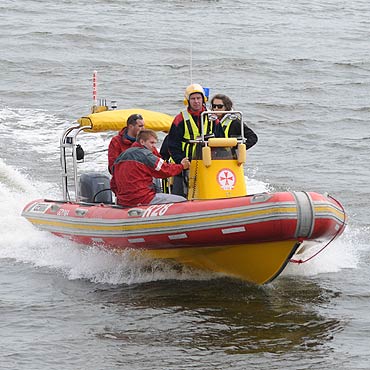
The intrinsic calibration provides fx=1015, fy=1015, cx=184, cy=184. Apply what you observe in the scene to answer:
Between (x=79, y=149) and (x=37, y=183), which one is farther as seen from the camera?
(x=37, y=183)

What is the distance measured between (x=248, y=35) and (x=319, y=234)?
57.7 feet

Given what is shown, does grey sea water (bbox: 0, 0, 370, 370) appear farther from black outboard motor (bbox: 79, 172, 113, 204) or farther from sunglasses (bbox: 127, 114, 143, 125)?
sunglasses (bbox: 127, 114, 143, 125)

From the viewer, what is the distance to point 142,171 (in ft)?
28.7

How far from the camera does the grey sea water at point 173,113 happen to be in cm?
738

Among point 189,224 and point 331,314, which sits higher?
point 189,224

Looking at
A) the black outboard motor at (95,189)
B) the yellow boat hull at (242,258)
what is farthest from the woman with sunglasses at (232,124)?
the black outboard motor at (95,189)

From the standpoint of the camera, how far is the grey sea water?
7379 mm

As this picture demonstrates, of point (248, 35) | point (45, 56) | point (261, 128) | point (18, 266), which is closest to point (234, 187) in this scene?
point (18, 266)

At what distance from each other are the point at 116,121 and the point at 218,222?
7.33ft

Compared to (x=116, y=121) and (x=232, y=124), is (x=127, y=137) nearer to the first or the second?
(x=116, y=121)

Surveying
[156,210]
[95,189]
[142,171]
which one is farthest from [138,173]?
[95,189]

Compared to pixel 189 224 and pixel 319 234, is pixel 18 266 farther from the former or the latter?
pixel 319 234

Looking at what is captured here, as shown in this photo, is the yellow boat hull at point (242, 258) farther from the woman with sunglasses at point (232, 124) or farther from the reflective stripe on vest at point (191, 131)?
the woman with sunglasses at point (232, 124)

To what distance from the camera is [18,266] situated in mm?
9562
